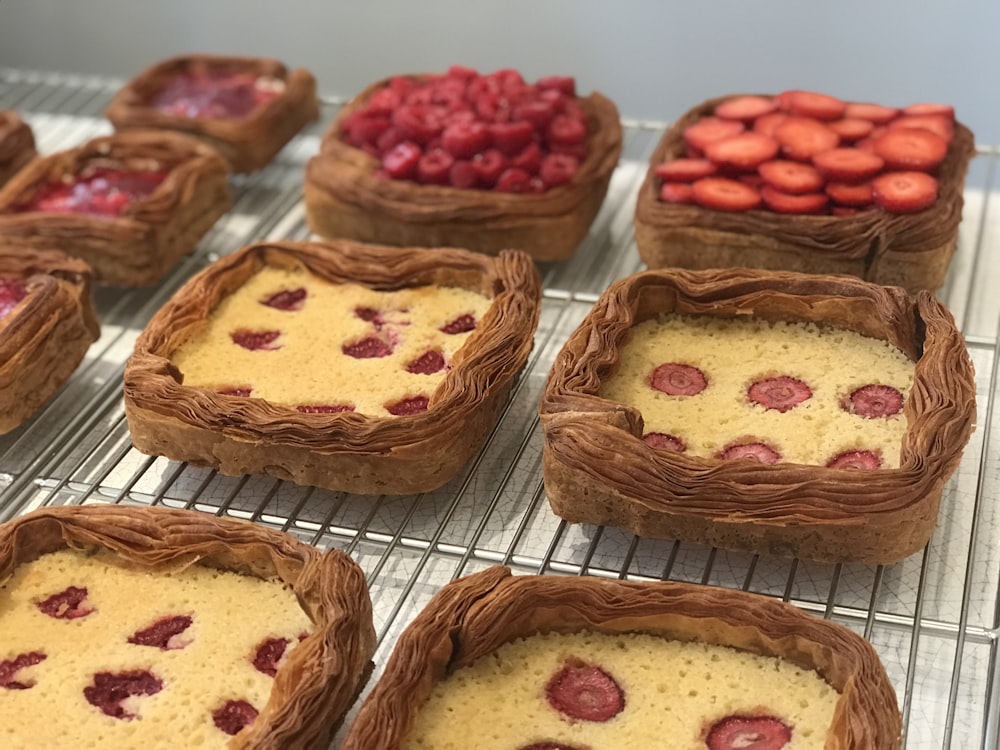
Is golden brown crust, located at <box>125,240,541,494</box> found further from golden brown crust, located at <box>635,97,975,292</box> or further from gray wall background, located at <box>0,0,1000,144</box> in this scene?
gray wall background, located at <box>0,0,1000,144</box>

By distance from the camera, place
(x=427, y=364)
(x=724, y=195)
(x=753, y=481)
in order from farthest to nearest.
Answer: (x=724, y=195) < (x=427, y=364) < (x=753, y=481)

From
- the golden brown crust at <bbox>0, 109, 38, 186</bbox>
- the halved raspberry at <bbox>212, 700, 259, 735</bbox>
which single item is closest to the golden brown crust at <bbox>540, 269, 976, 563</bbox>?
the halved raspberry at <bbox>212, 700, 259, 735</bbox>

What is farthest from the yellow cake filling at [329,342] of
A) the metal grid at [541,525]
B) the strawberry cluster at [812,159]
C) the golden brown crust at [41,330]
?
the strawberry cluster at [812,159]

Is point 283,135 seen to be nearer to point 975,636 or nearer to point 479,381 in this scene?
point 479,381

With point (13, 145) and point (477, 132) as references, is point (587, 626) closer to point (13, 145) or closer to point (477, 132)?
point (477, 132)

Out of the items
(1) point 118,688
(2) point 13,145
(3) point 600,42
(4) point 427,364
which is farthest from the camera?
(3) point 600,42

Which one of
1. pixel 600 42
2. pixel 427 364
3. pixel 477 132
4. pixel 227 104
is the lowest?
pixel 600 42

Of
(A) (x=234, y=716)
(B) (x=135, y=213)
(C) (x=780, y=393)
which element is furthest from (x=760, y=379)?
(B) (x=135, y=213)

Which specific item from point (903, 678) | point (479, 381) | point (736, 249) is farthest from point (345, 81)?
point (903, 678)
